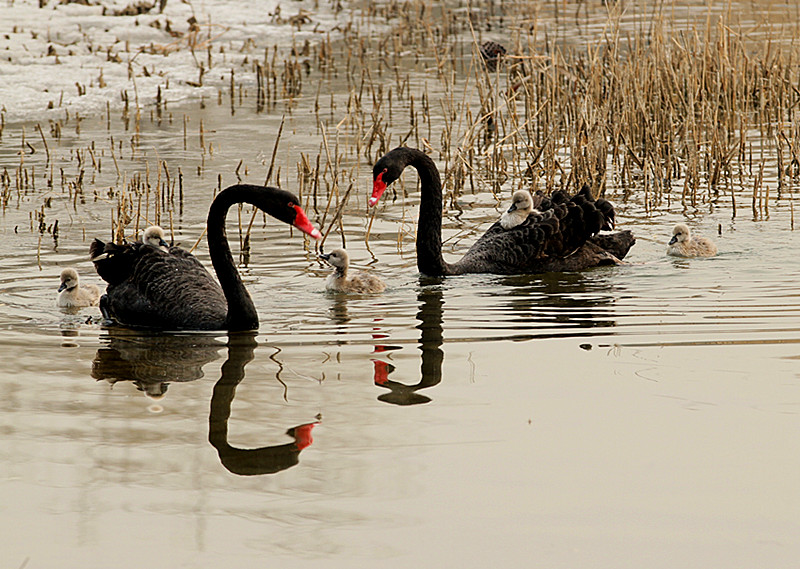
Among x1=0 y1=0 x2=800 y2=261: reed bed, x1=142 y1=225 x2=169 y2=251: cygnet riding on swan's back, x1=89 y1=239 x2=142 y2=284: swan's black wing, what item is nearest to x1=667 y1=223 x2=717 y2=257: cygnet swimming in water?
x1=0 y1=0 x2=800 y2=261: reed bed

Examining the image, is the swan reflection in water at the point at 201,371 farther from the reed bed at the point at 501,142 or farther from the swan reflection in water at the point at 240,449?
the reed bed at the point at 501,142

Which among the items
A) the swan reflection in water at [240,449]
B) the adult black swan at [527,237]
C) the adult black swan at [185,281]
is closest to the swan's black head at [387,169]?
the adult black swan at [527,237]

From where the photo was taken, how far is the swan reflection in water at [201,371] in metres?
4.07

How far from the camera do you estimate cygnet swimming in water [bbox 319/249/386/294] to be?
716cm

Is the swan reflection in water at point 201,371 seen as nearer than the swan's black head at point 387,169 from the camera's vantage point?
Yes

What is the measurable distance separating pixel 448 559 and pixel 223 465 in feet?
3.49

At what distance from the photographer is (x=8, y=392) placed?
4906 mm

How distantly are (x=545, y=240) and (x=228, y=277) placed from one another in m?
2.59

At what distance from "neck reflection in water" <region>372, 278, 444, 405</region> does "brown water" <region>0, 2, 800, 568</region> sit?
0.02 meters

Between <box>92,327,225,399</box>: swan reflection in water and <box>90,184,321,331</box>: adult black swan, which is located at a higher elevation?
<box>90,184,321,331</box>: adult black swan

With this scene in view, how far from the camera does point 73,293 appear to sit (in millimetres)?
6859

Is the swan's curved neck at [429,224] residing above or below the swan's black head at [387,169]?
below

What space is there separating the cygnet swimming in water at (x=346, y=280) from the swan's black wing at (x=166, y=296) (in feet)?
2.68

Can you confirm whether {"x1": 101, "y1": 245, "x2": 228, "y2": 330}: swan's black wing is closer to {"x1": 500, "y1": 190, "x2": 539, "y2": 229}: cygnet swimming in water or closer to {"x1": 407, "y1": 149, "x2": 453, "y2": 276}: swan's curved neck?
{"x1": 407, "y1": 149, "x2": 453, "y2": 276}: swan's curved neck
